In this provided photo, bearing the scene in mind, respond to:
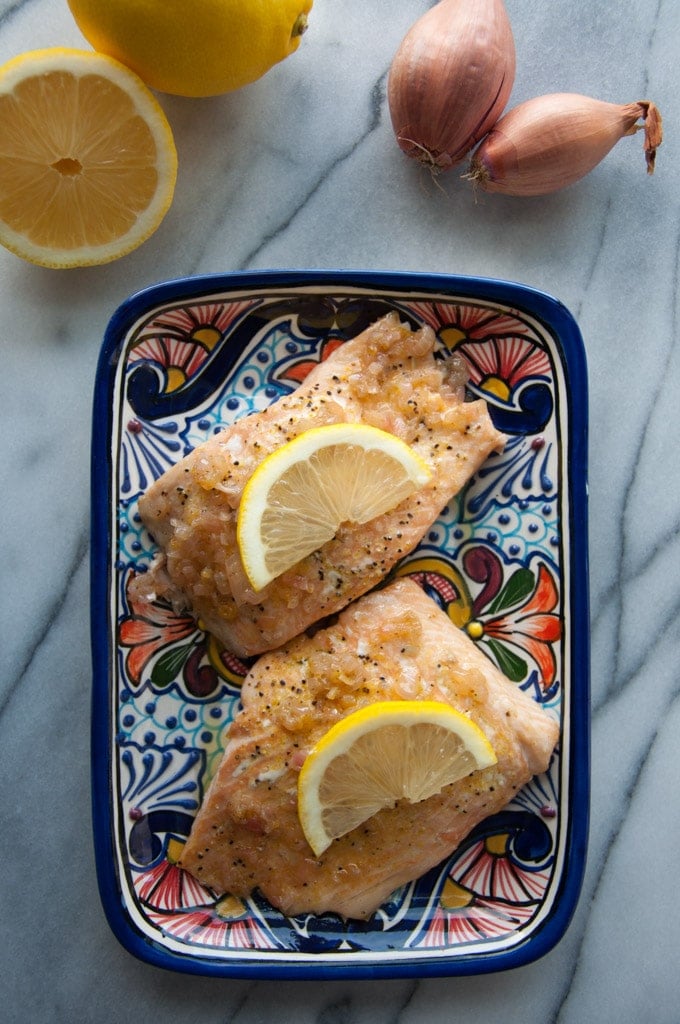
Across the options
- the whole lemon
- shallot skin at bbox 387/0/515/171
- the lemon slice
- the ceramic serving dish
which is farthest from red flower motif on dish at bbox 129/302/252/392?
the lemon slice

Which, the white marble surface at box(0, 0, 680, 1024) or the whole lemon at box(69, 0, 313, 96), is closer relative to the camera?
the whole lemon at box(69, 0, 313, 96)

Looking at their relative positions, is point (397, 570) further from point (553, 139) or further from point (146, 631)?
point (553, 139)

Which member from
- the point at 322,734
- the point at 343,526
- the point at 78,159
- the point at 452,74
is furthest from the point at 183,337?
the point at 322,734

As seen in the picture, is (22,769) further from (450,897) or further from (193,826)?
(450,897)

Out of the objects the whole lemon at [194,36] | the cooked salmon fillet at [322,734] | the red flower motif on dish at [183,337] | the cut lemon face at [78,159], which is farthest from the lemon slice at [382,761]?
the whole lemon at [194,36]

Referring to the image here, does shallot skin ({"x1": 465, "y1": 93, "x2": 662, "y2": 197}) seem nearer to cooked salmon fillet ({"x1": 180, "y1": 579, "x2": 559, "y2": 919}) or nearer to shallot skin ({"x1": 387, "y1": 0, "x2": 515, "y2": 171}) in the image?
shallot skin ({"x1": 387, "y1": 0, "x2": 515, "y2": 171})

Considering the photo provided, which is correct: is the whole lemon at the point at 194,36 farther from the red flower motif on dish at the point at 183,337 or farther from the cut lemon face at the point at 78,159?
the red flower motif on dish at the point at 183,337
